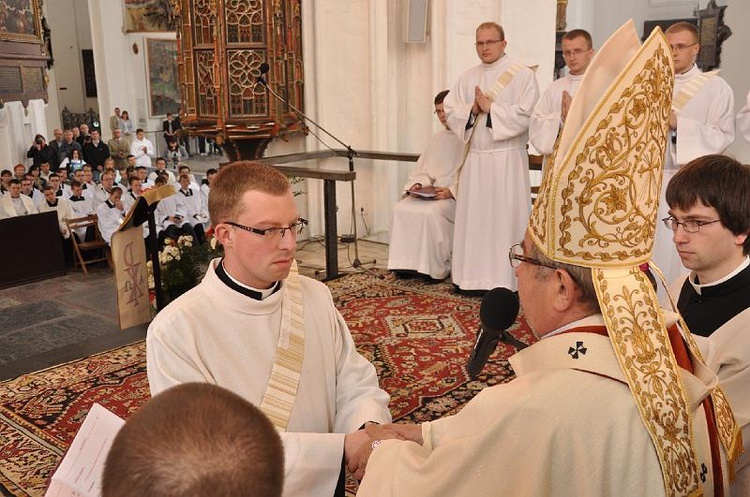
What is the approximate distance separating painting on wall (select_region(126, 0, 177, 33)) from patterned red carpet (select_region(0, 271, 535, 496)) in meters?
15.5

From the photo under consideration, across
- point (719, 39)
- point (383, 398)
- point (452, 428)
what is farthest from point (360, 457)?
point (719, 39)

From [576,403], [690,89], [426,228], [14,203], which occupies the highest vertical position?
[690,89]

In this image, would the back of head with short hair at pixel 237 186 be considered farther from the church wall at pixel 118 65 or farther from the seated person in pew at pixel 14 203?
the church wall at pixel 118 65

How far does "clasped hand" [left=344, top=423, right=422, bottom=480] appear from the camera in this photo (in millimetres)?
2312

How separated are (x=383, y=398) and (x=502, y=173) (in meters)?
4.41

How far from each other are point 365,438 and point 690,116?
4.56 meters

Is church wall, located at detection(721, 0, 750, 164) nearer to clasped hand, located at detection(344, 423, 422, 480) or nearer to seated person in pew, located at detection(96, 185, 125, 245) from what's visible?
seated person in pew, located at detection(96, 185, 125, 245)

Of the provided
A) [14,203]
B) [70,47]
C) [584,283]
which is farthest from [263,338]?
[70,47]

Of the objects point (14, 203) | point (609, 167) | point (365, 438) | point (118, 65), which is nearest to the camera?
point (609, 167)

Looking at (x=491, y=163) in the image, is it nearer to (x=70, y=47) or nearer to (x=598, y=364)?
(x=598, y=364)

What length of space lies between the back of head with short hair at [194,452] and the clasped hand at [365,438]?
1.35 m

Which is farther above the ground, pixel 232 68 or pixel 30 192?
pixel 232 68

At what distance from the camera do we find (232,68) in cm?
854

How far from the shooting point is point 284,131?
9.23m
